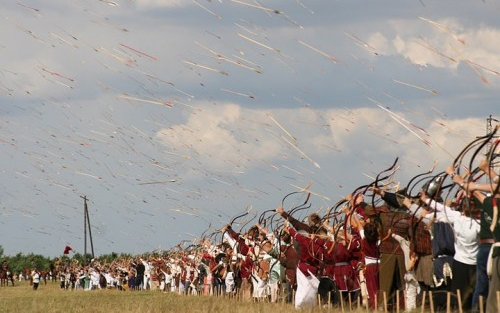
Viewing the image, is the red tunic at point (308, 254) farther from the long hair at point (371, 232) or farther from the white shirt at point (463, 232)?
the white shirt at point (463, 232)

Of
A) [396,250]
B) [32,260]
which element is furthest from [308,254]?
[32,260]

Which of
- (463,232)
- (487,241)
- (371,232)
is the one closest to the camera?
(487,241)

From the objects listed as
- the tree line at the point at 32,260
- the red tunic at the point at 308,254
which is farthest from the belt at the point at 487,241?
the tree line at the point at 32,260

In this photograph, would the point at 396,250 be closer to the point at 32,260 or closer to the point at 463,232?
the point at 463,232

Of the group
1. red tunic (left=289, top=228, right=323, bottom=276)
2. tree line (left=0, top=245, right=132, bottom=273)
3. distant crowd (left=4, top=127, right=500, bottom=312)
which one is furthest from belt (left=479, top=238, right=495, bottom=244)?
tree line (left=0, top=245, right=132, bottom=273)

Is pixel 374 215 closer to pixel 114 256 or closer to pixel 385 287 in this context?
pixel 385 287

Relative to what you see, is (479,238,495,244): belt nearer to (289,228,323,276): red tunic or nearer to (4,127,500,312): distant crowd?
(4,127,500,312): distant crowd

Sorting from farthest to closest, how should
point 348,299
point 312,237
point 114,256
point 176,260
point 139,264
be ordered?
point 114,256
point 139,264
point 176,260
point 348,299
point 312,237

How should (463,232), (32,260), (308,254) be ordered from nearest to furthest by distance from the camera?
(463,232) < (308,254) < (32,260)

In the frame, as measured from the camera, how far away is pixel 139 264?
2076 inches

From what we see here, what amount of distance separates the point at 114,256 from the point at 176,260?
54.8 metres

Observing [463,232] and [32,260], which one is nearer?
[463,232]

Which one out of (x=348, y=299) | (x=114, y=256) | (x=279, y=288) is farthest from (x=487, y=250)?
(x=114, y=256)

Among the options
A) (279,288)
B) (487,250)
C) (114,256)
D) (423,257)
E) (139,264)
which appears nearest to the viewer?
(487,250)
